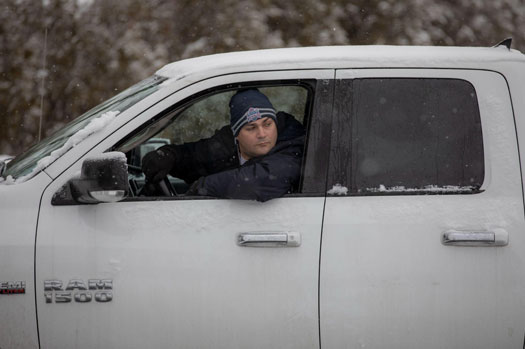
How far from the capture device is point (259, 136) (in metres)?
Answer: 3.40

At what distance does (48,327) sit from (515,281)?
2.04 metres

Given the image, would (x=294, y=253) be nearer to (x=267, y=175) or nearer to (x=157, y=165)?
(x=267, y=175)

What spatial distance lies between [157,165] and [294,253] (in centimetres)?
111

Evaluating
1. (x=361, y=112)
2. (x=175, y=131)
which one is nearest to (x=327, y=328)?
(x=361, y=112)

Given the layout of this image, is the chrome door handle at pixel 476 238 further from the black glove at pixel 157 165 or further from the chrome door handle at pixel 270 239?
the black glove at pixel 157 165

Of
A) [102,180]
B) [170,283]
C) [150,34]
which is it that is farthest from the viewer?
[150,34]

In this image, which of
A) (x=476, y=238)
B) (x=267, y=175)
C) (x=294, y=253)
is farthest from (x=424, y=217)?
(x=267, y=175)

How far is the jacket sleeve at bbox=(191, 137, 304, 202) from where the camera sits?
2.98 m

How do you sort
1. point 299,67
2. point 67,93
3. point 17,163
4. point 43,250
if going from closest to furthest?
point 43,250 → point 299,67 → point 17,163 → point 67,93

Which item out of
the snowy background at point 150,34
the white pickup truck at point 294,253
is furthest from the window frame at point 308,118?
the snowy background at point 150,34

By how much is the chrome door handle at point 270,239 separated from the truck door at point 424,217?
142 mm

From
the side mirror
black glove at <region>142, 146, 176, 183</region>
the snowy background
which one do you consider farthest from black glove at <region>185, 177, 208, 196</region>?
the snowy background

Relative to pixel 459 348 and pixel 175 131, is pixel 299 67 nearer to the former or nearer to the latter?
pixel 459 348

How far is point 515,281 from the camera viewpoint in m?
2.94
